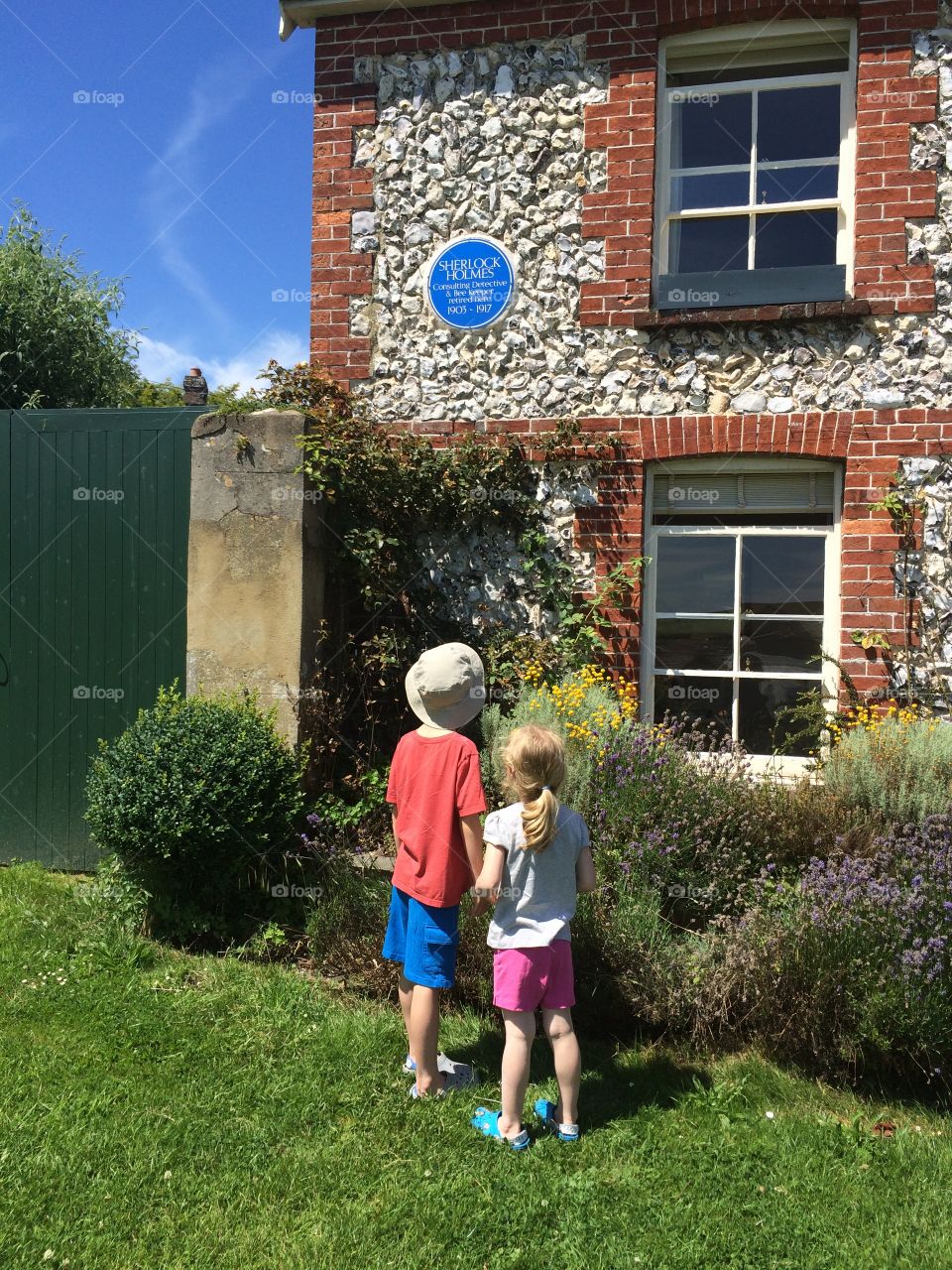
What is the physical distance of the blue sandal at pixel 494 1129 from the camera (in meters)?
3.16

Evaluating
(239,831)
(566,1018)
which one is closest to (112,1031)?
(239,831)

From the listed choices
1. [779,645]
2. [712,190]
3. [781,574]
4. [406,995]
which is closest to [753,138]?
[712,190]

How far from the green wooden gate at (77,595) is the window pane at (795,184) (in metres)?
4.02

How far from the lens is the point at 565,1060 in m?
3.19

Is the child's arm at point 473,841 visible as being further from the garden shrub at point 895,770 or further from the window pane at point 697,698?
the window pane at point 697,698

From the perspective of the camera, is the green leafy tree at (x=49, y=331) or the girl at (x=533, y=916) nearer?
the girl at (x=533, y=916)

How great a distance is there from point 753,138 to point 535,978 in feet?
18.4

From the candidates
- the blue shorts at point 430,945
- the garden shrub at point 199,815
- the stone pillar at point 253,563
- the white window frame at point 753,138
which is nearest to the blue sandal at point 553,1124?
the blue shorts at point 430,945

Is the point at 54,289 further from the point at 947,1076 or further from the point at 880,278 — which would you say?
the point at 947,1076

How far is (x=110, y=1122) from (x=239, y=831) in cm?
160

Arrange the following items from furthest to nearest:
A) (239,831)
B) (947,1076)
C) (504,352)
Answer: (504,352)
(239,831)
(947,1076)

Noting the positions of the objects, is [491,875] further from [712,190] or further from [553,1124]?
[712,190]

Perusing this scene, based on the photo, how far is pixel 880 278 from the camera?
5.89 metres

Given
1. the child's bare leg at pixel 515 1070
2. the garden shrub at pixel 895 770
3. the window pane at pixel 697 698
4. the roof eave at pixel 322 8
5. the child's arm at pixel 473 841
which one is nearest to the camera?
the child's bare leg at pixel 515 1070
